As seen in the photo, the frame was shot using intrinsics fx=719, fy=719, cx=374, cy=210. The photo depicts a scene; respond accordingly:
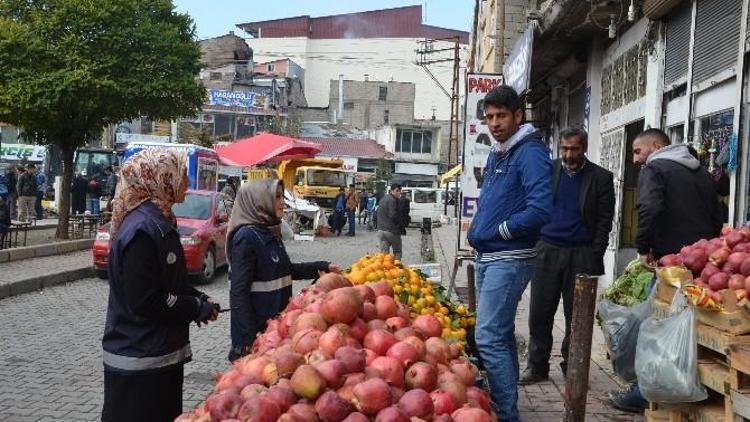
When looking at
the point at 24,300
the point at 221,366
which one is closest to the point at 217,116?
the point at 24,300

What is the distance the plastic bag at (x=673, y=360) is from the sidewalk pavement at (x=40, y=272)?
9.33 m

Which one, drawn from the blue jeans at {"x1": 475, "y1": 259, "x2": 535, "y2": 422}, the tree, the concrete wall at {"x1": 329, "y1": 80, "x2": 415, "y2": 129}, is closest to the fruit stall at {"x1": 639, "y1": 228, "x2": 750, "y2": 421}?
the blue jeans at {"x1": 475, "y1": 259, "x2": 535, "y2": 422}

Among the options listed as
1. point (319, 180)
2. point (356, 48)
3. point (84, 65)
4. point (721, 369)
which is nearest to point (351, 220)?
point (319, 180)

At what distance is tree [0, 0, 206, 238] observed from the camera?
13.9 meters

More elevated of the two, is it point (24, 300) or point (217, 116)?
point (217, 116)

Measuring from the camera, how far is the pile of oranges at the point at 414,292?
4.56m

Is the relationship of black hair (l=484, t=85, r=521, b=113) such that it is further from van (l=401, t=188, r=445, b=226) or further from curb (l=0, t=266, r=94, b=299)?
van (l=401, t=188, r=445, b=226)

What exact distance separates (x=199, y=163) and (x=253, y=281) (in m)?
18.6

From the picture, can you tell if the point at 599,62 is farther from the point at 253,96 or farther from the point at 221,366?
the point at 253,96

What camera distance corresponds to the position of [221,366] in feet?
23.5

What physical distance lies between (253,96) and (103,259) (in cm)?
4511

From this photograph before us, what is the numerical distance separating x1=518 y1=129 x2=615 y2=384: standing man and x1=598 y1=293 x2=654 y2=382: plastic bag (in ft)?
2.35

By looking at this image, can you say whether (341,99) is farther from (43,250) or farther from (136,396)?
(136,396)

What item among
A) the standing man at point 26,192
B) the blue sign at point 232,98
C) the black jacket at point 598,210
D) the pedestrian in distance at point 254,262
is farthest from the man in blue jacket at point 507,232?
the blue sign at point 232,98
